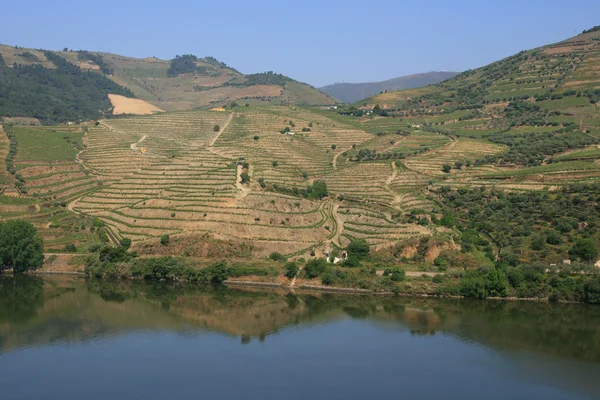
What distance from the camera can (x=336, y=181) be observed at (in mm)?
71250

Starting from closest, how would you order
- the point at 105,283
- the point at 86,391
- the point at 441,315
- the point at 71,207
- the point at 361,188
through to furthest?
1. the point at 86,391
2. the point at 441,315
3. the point at 105,283
4. the point at 71,207
5. the point at 361,188

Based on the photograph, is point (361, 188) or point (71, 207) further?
point (361, 188)

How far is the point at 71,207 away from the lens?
63875mm

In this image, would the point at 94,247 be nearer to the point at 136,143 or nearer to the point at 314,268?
the point at 314,268

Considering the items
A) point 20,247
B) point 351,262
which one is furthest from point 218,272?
point 20,247

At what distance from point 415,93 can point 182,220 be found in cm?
7454

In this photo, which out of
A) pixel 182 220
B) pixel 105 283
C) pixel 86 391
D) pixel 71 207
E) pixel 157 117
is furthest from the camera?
pixel 157 117

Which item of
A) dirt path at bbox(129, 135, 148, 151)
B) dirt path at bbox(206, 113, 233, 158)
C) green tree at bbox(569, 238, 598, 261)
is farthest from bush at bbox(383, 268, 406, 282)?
dirt path at bbox(129, 135, 148, 151)

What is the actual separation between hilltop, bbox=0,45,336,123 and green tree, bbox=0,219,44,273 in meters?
62.4

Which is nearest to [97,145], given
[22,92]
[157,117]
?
[157,117]

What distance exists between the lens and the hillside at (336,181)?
53.7 metres

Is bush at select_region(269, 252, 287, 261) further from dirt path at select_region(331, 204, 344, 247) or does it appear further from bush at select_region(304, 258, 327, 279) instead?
dirt path at select_region(331, 204, 344, 247)

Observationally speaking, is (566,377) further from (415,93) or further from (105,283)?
(415,93)

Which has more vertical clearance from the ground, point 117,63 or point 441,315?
point 117,63
